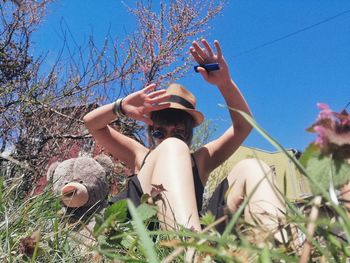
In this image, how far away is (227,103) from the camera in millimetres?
2193

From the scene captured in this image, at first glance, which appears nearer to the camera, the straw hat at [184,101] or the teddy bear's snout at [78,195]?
the straw hat at [184,101]

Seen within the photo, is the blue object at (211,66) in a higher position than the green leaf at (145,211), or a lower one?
higher

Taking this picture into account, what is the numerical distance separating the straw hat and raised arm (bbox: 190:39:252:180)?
0.21 m

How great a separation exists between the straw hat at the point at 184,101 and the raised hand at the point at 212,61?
0.29m

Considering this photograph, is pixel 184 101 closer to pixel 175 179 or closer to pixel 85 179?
pixel 85 179

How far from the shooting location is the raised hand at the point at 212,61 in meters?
2.05

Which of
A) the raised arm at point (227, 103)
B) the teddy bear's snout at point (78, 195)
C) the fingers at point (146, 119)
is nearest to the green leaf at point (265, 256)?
the raised arm at point (227, 103)

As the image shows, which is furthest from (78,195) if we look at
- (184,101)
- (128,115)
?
(184,101)

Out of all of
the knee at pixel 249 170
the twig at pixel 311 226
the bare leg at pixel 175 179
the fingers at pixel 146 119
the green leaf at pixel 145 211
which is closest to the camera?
the twig at pixel 311 226

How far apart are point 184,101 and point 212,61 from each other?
40cm

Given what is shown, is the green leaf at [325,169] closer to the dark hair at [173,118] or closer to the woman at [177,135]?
the woman at [177,135]

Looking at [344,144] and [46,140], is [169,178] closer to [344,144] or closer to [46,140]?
[344,144]

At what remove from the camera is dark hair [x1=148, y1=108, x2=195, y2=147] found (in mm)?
2350

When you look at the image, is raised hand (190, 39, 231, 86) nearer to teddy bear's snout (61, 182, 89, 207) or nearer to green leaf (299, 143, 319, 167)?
teddy bear's snout (61, 182, 89, 207)
